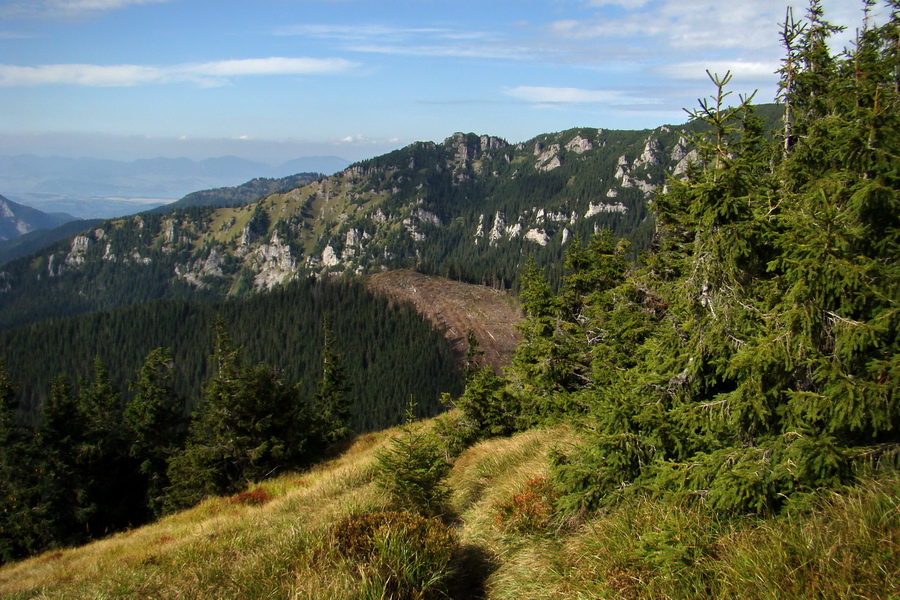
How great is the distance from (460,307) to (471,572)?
13536 cm

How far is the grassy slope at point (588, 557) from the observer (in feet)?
13.6

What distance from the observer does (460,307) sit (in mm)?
142375

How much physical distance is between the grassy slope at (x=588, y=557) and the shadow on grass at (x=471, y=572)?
25 mm

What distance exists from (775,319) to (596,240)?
15.2 metres

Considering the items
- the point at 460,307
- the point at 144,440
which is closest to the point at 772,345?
the point at 144,440

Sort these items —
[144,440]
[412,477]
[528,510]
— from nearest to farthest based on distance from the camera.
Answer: [528,510], [412,477], [144,440]

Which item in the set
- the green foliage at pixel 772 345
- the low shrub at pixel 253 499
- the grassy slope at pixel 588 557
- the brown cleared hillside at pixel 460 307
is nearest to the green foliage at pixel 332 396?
the low shrub at pixel 253 499

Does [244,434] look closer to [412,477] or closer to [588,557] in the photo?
[412,477]

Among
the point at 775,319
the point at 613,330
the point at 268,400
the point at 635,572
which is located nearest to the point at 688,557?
the point at 635,572

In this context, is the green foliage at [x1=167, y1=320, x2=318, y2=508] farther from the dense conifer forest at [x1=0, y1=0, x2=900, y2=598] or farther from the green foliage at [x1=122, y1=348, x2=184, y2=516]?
the dense conifer forest at [x1=0, y1=0, x2=900, y2=598]

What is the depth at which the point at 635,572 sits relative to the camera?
16.8ft

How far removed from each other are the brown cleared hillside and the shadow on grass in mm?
99421

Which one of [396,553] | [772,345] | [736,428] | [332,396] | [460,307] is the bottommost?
[460,307]

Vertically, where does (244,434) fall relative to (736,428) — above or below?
below
